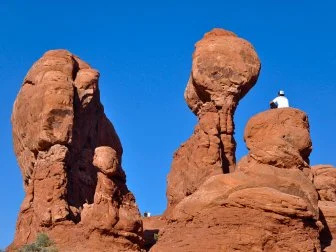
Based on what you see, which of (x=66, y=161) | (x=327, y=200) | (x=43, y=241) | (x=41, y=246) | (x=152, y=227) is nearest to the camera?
(x=327, y=200)

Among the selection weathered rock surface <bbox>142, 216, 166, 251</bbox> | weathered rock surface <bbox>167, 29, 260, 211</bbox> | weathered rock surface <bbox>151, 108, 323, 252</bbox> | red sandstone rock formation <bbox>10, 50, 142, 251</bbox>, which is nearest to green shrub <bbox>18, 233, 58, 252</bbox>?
red sandstone rock formation <bbox>10, 50, 142, 251</bbox>

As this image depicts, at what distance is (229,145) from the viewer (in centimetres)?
3972

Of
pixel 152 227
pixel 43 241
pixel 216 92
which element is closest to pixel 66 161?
pixel 152 227

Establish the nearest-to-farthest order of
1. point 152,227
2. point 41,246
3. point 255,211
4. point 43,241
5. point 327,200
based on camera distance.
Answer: point 255,211, point 327,200, point 41,246, point 43,241, point 152,227

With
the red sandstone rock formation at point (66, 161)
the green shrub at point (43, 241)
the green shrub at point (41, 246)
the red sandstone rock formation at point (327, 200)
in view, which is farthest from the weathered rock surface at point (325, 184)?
the green shrub at point (43, 241)

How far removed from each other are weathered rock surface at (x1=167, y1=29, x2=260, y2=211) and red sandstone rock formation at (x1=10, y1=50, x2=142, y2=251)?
3.96m

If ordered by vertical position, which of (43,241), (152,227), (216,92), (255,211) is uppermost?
(216,92)

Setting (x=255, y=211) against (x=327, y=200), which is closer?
(x=255, y=211)

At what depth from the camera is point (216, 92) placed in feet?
133

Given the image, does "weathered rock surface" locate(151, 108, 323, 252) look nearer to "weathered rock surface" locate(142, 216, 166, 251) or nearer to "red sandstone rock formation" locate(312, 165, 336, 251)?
"red sandstone rock formation" locate(312, 165, 336, 251)

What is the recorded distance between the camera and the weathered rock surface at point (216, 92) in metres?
39.1

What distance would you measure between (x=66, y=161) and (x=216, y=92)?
7974mm

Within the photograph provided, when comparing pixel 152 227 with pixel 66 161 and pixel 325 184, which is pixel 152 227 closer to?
pixel 66 161

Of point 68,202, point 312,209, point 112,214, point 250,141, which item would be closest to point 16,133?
point 68,202
